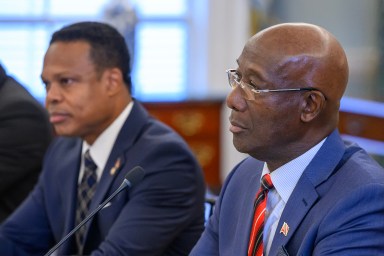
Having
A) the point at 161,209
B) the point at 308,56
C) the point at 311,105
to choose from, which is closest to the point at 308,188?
the point at 311,105

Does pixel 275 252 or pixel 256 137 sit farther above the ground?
pixel 256 137

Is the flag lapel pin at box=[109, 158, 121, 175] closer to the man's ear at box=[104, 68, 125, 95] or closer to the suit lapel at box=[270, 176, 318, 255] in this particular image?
the man's ear at box=[104, 68, 125, 95]

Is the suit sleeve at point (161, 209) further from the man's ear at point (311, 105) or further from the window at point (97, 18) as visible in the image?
the window at point (97, 18)

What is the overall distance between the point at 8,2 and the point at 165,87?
4.78 ft

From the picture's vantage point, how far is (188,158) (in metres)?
2.93

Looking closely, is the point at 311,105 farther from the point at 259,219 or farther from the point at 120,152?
the point at 120,152

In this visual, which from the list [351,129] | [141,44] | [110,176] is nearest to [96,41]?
[110,176]

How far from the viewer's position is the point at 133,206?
2.81 m

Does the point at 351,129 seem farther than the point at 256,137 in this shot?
Yes

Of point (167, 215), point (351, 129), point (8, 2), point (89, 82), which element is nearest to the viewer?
point (167, 215)

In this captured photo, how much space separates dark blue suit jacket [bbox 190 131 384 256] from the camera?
1.90 m

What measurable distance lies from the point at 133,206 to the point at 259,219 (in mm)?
743

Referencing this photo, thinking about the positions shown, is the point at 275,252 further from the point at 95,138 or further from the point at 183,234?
the point at 95,138

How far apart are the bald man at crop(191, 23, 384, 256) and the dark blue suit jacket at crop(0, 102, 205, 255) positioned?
645 mm
